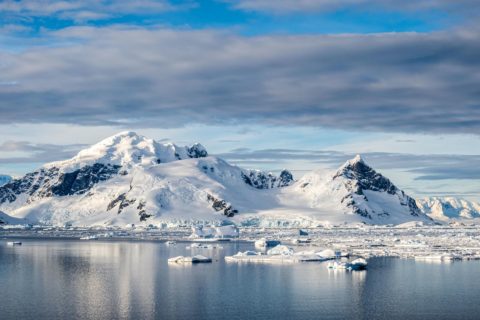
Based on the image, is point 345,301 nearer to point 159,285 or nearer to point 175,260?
point 159,285

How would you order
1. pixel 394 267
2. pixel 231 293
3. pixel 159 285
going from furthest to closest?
1. pixel 394 267
2. pixel 159 285
3. pixel 231 293

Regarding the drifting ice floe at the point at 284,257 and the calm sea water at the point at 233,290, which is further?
the drifting ice floe at the point at 284,257

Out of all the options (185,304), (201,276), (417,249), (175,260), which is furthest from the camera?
(417,249)

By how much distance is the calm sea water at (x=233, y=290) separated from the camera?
57.7 metres

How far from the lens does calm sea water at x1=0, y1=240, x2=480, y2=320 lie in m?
57.7

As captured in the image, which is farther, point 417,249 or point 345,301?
point 417,249

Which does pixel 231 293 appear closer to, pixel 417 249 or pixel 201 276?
pixel 201 276

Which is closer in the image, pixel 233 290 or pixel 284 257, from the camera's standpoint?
pixel 233 290

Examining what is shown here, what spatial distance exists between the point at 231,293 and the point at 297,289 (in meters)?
6.76

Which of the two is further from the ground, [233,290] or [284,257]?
[284,257]

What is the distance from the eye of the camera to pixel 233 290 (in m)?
69.2

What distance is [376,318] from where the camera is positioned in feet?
182

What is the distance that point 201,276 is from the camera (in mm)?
80625

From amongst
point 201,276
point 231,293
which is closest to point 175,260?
point 201,276
